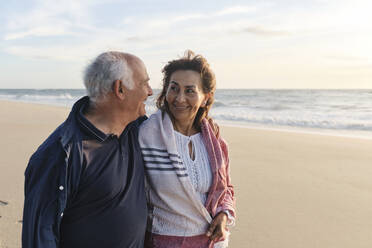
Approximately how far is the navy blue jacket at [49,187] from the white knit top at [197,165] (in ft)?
2.11

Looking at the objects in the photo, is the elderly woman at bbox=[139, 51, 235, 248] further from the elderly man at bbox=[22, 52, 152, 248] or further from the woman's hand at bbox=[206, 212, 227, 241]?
the elderly man at bbox=[22, 52, 152, 248]

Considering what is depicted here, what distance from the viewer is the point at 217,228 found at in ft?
6.60

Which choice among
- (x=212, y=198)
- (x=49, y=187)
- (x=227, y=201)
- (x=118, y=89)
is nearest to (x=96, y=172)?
(x=49, y=187)

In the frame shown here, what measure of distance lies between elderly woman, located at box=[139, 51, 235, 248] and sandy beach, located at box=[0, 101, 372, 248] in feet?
4.64

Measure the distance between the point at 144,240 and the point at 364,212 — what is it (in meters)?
3.14

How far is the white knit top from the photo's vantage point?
6.56 ft

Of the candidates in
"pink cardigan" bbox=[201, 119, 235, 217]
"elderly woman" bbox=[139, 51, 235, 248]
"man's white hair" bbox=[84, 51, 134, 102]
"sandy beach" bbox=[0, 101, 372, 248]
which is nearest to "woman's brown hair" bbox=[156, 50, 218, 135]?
"elderly woman" bbox=[139, 51, 235, 248]

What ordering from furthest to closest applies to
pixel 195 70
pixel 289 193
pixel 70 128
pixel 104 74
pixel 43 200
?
pixel 289 193
pixel 195 70
pixel 104 74
pixel 70 128
pixel 43 200

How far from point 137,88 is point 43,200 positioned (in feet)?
2.64

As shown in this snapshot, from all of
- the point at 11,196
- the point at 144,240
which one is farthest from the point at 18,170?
the point at 144,240

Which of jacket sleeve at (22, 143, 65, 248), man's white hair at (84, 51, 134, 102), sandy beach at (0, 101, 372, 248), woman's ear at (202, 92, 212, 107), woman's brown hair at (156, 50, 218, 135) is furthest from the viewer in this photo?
sandy beach at (0, 101, 372, 248)

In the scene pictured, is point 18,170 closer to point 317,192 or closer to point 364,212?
point 317,192

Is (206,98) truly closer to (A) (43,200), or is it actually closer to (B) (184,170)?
(B) (184,170)

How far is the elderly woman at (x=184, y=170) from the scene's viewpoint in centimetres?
194
